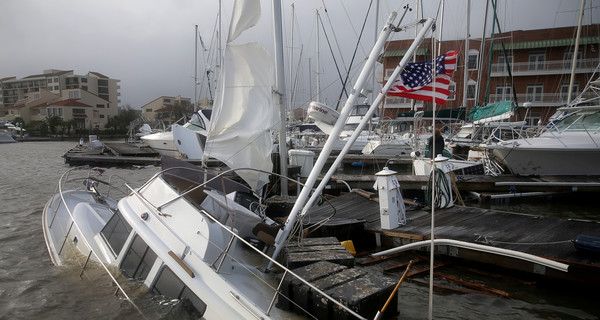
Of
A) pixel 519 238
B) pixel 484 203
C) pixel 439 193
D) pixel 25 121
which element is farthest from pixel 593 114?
pixel 25 121

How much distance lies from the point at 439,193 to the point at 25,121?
4036 inches

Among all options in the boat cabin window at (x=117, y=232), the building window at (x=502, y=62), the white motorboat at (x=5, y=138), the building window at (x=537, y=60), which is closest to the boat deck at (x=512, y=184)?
the boat cabin window at (x=117, y=232)

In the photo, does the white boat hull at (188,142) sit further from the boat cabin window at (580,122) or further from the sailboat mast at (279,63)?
the boat cabin window at (580,122)

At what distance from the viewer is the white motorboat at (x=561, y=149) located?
1568cm

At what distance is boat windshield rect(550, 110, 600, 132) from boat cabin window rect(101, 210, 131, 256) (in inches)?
699

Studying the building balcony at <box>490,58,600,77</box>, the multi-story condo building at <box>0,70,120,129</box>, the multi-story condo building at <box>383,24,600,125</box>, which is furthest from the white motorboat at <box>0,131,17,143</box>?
the building balcony at <box>490,58,600,77</box>

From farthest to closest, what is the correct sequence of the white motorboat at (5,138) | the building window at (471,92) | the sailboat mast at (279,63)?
the white motorboat at (5,138), the building window at (471,92), the sailboat mast at (279,63)

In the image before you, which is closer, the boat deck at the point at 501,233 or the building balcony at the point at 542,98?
the boat deck at the point at 501,233

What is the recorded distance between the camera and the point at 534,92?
136 feet

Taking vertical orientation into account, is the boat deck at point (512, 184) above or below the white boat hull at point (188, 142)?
below

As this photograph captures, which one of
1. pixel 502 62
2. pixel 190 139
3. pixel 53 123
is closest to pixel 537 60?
pixel 502 62

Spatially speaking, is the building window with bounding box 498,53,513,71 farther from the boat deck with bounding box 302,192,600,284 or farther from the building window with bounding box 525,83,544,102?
the boat deck with bounding box 302,192,600,284

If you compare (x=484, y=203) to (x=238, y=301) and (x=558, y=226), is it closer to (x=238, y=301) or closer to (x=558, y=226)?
(x=558, y=226)

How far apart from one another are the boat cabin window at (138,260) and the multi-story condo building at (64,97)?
8339 centimetres
